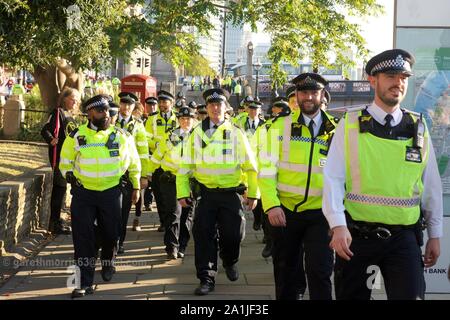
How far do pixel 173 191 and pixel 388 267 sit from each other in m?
5.50

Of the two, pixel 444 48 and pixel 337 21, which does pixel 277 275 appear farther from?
pixel 337 21

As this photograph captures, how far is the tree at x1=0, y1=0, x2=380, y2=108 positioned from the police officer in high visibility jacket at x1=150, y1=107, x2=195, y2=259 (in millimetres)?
1851

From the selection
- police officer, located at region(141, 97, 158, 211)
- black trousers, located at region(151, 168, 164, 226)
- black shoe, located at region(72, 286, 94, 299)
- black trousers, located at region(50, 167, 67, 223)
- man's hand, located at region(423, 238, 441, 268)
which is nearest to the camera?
man's hand, located at region(423, 238, 441, 268)

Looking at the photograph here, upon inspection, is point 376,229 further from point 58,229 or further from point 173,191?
point 58,229

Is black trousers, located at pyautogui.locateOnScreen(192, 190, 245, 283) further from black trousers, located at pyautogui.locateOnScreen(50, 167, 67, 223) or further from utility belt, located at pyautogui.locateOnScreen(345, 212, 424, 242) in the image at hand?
black trousers, located at pyautogui.locateOnScreen(50, 167, 67, 223)

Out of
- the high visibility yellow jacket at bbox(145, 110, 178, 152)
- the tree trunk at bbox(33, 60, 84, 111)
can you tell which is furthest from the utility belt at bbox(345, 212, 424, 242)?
the tree trunk at bbox(33, 60, 84, 111)

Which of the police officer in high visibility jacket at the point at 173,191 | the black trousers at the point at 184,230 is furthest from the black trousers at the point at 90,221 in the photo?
the black trousers at the point at 184,230

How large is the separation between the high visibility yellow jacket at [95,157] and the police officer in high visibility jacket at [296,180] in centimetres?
206

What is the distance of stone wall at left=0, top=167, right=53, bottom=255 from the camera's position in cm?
892

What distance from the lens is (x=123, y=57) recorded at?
1697 centimetres

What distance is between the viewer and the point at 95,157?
7.77 metres

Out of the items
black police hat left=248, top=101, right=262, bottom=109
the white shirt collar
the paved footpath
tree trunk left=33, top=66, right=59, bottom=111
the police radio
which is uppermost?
tree trunk left=33, top=66, right=59, bottom=111

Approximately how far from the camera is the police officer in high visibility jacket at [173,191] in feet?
31.6

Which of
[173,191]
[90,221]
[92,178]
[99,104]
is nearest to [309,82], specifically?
[99,104]
